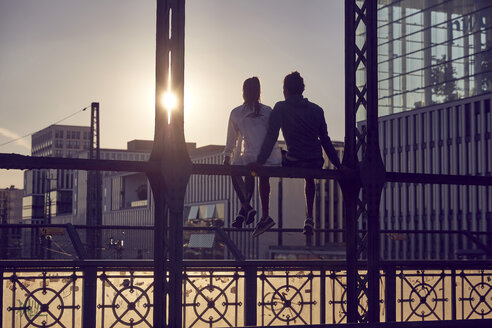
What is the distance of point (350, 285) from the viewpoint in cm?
777

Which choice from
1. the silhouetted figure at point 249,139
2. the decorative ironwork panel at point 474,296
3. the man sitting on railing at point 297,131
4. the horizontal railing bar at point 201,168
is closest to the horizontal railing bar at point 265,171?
the horizontal railing bar at point 201,168

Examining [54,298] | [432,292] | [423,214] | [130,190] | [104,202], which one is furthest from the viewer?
[104,202]

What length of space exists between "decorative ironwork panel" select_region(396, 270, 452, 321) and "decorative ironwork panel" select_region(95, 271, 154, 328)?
3.61 metres

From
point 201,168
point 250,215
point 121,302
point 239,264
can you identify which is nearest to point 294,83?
point 250,215

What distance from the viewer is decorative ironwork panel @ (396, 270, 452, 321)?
11.3 m

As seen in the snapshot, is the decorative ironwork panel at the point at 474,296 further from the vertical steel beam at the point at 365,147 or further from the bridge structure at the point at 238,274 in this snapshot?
the vertical steel beam at the point at 365,147

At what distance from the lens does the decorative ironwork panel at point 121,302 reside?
968 centimetres

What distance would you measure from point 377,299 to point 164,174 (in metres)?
2.37

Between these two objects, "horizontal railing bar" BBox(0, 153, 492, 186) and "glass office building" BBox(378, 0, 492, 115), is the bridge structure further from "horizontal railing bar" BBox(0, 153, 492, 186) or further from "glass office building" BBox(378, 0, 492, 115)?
"glass office building" BBox(378, 0, 492, 115)

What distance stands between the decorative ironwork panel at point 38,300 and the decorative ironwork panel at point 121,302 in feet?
1.11

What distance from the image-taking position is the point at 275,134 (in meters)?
7.63

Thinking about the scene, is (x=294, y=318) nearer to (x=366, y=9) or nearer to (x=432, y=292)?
(x=432, y=292)

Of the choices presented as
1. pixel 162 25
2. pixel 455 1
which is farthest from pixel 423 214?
pixel 162 25

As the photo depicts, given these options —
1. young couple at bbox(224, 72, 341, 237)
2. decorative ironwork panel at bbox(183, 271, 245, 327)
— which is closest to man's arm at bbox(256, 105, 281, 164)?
young couple at bbox(224, 72, 341, 237)
